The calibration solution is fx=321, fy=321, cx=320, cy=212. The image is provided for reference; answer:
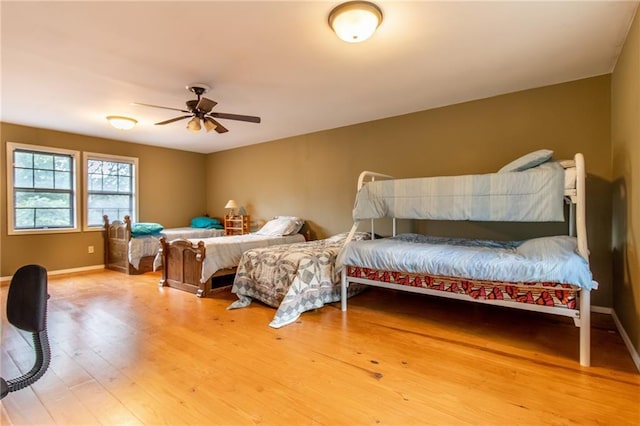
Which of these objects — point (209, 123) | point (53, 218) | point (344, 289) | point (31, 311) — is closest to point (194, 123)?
point (209, 123)

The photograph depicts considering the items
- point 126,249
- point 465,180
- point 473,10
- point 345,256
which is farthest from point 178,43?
point 126,249

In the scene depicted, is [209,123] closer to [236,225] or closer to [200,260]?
[200,260]

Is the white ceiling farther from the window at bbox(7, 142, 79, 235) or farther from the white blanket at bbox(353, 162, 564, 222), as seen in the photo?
the white blanket at bbox(353, 162, 564, 222)

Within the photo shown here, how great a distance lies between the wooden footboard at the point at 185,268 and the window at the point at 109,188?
2.12 metres

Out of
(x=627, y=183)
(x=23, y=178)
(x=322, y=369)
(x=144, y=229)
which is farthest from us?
(x=144, y=229)

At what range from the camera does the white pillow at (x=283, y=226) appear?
5.15 m

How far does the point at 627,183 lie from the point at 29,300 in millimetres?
3822

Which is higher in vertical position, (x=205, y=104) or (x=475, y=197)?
(x=205, y=104)

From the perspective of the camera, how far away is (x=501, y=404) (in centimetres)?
177

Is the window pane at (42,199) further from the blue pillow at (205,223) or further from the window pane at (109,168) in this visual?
the blue pillow at (205,223)

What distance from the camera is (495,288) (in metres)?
2.51

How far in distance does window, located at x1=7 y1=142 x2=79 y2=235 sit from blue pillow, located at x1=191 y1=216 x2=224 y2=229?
76.7 inches

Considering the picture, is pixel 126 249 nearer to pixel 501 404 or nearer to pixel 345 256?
pixel 345 256

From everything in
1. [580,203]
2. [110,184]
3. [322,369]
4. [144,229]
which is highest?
[110,184]
